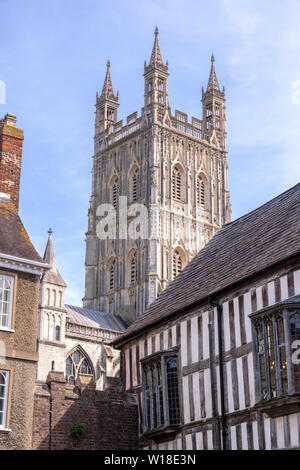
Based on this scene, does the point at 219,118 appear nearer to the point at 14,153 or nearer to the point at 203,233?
the point at 203,233

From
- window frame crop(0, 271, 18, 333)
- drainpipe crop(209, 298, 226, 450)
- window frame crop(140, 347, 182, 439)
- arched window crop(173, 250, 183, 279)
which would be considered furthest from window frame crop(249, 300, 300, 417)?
arched window crop(173, 250, 183, 279)

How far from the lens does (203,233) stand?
68562 mm

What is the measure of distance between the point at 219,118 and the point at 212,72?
5.21 metres

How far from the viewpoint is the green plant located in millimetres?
19266

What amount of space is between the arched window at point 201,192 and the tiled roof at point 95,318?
534 inches

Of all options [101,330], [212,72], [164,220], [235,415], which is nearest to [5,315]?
[235,415]

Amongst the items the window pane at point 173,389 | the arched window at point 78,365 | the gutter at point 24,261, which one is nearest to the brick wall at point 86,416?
the window pane at point 173,389

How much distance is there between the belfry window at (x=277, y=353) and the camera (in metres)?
15.5

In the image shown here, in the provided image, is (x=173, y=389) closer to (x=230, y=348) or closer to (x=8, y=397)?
(x=230, y=348)

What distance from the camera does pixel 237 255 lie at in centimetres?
2019

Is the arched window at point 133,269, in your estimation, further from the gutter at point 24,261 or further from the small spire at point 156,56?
the gutter at point 24,261

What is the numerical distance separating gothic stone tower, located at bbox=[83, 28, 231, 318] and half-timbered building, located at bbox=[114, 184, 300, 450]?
40.3m

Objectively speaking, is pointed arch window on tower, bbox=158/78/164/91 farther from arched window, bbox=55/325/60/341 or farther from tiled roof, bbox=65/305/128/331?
arched window, bbox=55/325/60/341

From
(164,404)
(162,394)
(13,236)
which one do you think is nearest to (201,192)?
(13,236)
